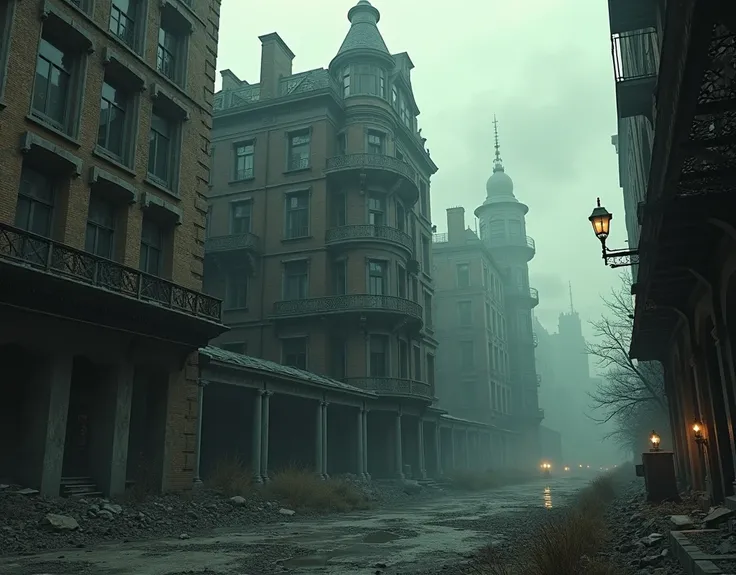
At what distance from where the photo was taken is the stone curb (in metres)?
6.48

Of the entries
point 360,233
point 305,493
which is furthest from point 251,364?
point 360,233

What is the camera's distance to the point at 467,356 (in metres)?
63.3

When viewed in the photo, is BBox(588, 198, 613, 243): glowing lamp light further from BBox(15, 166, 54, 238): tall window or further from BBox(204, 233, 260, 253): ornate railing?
BBox(204, 233, 260, 253): ornate railing

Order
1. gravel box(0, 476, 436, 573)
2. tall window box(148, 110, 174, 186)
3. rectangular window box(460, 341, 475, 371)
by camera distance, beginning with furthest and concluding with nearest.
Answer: rectangular window box(460, 341, 475, 371) → tall window box(148, 110, 174, 186) → gravel box(0, 476, 436, 573)

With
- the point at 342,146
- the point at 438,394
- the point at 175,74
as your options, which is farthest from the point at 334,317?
the point at 438,394

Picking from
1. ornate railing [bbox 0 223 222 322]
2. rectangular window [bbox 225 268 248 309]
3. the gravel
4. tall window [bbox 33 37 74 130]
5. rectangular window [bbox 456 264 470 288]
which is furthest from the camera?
rectangular window [bbox 456 264 470 288]

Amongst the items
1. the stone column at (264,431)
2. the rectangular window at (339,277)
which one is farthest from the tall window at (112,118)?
the rectangular window at (339,277)

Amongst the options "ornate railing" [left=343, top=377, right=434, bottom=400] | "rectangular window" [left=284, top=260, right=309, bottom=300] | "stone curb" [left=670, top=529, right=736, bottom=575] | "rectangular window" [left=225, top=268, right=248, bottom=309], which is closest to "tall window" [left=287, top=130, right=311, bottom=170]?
"rectangular window" [left=284, top=260, right=309, bottom=300]

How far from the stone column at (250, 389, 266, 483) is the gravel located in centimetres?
344

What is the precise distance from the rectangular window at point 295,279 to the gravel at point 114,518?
1813 cm

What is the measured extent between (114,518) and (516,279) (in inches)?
2658

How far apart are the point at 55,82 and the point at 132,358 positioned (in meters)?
7.43

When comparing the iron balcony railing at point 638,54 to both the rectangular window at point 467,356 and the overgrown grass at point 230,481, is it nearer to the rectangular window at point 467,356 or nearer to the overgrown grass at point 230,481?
the overgrown grass at point 230,481

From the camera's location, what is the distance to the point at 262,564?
10188 mm
